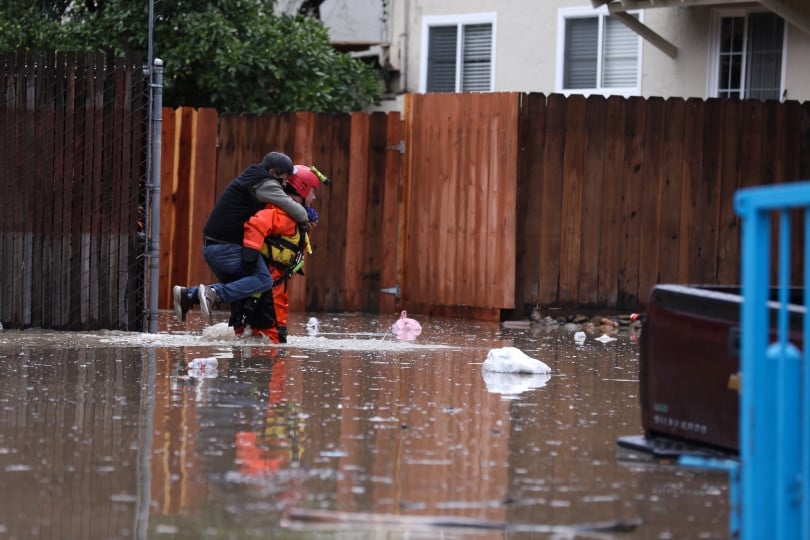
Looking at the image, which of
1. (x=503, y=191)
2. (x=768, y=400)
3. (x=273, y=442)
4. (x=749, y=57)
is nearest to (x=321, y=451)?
(x=273, y=442)

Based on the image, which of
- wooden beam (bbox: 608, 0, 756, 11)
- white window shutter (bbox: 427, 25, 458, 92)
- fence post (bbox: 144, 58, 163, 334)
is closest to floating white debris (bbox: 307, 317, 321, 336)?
fence post (bbox: 144, 58, 163, 334)

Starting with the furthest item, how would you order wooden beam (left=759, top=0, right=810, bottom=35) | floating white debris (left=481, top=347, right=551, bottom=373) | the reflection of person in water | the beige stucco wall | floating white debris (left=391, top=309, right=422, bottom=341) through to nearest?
1. the beige stucco wall
2. wooden beam (left=759, top=0, right=810, bottom=35)
3. floating white debris (left=391, top=309, right=422, bottom=341)
4. floating white debris (left=481, top=347, right=551, bottom=373)
5. the reflection of person in water

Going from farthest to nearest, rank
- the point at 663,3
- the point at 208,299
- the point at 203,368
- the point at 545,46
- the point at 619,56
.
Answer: the point at 545,46 < the point at 619,56 < the point at 663,3 < the point at 208,299 < the point at 203,368

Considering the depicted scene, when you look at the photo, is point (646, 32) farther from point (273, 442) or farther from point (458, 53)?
point (273, 442)

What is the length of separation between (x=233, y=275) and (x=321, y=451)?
4.97 meters

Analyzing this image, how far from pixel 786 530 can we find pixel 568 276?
35.1ft

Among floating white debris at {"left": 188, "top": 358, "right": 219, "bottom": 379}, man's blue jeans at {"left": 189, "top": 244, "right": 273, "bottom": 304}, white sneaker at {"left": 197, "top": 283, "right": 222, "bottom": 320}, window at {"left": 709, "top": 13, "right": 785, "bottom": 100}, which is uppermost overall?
window at {"left": 709, "top": 13, "right": 785, "bottom": 100}

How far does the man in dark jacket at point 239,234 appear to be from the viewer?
1111 cm

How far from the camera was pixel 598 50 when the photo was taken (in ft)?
67.7

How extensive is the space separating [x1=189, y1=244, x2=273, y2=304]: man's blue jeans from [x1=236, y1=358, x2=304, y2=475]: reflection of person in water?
2964mm

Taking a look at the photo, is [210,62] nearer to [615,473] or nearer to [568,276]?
[568,276]

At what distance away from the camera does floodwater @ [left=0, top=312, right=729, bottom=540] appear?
520 cm

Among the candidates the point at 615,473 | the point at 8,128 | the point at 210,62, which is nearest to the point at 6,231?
the point at 8,128

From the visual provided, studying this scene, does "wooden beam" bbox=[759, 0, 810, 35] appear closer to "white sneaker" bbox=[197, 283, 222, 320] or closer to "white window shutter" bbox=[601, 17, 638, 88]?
"white window shutter" bbox=[601, 17, 638, 88]
